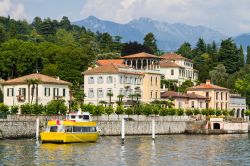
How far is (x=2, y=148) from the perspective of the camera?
201 feet

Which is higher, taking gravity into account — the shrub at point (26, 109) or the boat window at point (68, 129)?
the shrub at point (26, 109)

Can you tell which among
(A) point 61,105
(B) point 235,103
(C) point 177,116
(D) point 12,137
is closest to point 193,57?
(B) point 235,103

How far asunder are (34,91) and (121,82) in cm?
1632

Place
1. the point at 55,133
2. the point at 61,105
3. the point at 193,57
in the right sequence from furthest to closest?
the point at 193,57
the point at 61,105
the point at 55,133

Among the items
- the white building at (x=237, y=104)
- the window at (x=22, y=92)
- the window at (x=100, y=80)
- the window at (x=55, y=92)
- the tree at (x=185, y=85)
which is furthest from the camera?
the tree at (x=185, y=85)

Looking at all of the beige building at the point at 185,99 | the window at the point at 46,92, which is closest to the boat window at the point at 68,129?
the window at the point at 46,92

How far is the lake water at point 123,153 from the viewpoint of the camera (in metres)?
53.0

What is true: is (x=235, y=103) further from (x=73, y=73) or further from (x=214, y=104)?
(x=73, y=73)

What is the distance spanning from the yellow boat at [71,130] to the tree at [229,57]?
→ 104 metres

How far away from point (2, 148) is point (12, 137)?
38.8 feet

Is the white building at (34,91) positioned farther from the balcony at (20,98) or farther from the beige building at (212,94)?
the beige building at (212,94)

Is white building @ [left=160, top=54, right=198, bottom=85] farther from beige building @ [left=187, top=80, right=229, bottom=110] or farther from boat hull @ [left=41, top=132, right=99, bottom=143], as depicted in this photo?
boat hull @ [left=41, top=132, right=99, bottom=143]

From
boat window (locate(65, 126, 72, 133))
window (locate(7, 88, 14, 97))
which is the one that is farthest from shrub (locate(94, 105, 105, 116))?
window (locate(7, 88, 14, 97))

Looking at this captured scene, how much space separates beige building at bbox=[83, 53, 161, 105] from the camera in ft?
351
